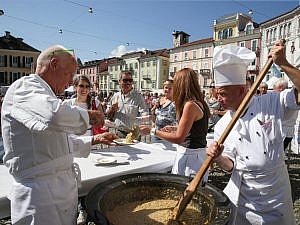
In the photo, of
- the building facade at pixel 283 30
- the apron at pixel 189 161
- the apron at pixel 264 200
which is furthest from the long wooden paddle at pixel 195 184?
the building facade at pixel 283 30

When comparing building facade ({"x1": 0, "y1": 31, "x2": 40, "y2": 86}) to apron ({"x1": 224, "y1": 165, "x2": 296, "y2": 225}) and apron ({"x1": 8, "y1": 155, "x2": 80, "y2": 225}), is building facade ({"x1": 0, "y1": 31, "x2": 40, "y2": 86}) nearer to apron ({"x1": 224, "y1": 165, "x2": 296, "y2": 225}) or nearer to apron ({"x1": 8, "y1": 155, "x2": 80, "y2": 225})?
apron ({"x1": 8, "y1": 155, "x2": 80, "y2": 225})

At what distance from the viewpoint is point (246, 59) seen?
1.78 meters

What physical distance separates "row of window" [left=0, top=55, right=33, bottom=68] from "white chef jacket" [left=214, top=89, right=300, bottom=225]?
4926cm

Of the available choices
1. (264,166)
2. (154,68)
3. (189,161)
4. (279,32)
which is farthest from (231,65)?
(154,68)

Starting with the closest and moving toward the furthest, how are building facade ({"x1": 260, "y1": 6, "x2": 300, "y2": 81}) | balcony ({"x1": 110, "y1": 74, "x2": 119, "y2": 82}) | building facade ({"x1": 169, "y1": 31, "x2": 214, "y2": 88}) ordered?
1. building facade ({"x1": 260, "y1": 6, "x2": 300, "y2": 81})
2. building facade ({"x1": 169, "y1": 31, "x2": 214, "y2": 88})
3. balcony ({"x1": 110, "y1": 74, "x2": 119, "y2": 82})

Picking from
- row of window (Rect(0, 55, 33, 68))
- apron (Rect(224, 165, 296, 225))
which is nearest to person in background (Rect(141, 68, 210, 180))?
apron (Rect(224, 165, 296, 225))

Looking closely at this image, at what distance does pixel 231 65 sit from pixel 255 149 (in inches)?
21.8

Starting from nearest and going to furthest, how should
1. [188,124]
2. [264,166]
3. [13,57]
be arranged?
[264,166] → [188,124] → [13,57]

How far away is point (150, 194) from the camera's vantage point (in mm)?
1830

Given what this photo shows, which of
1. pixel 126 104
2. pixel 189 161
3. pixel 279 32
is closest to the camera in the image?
pixel 189 161

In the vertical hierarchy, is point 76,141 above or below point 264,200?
above

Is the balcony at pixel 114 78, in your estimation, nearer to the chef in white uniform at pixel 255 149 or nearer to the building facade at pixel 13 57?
the building facade at pixel 13 57

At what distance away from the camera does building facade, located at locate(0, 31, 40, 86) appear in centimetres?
4541

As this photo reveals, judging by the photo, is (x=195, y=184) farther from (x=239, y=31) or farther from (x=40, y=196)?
(x=239, y=31)
